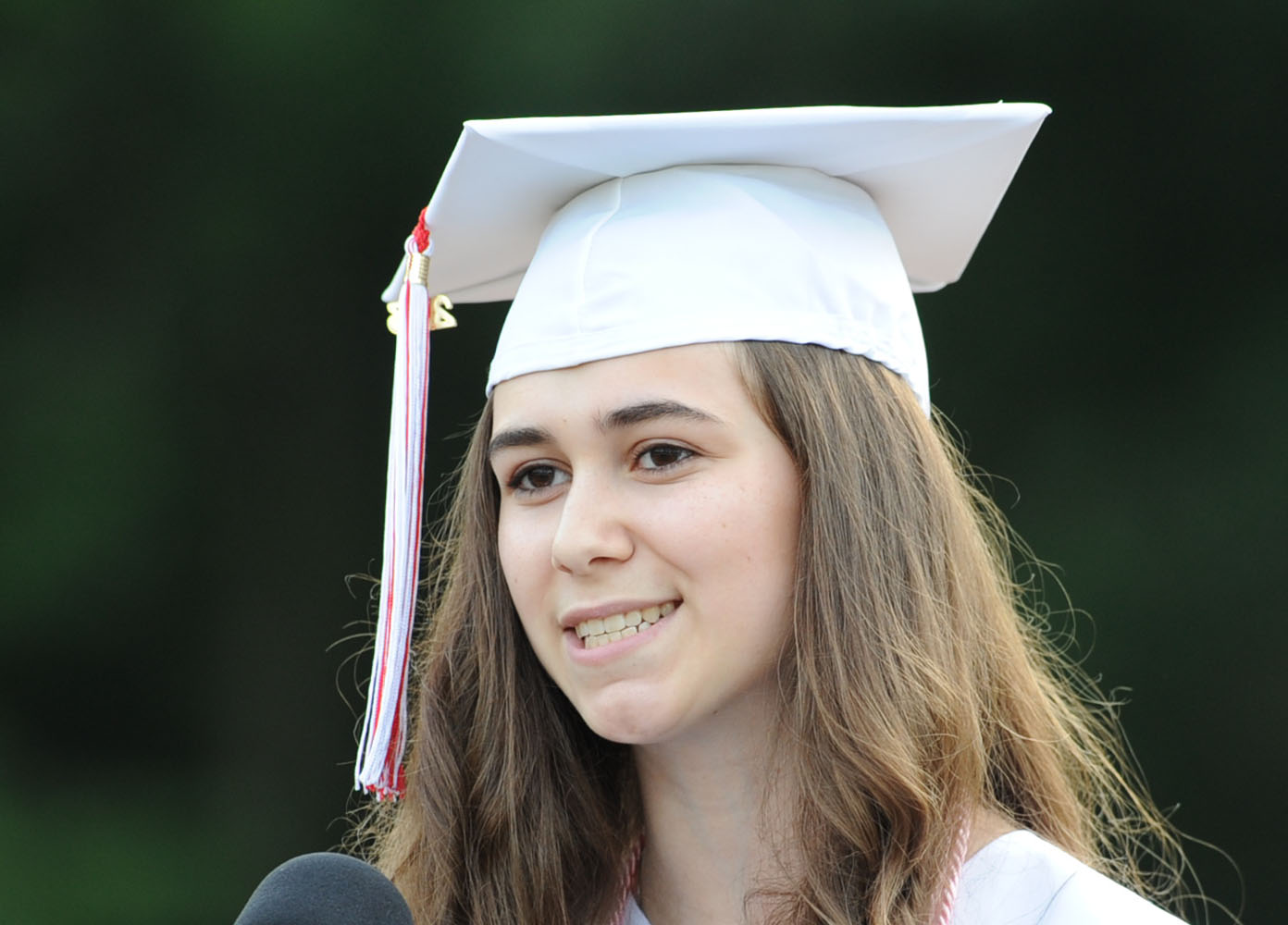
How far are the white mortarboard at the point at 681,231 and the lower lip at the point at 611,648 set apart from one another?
305 millimetres

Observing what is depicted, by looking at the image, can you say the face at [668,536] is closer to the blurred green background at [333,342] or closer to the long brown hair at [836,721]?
the long brown hair at [836,721]

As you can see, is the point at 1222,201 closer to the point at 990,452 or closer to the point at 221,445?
the point at 990,452

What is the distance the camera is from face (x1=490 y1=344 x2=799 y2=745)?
7.18 feet

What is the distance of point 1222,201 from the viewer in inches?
165

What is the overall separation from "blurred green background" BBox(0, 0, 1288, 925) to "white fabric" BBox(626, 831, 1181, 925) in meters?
2.06

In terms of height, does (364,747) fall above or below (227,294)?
below

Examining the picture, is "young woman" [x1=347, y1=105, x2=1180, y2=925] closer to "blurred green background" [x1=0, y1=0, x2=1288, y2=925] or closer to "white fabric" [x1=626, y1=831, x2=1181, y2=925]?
"white fabric" [x1=626, y1=831, x2=1181, y2=925]

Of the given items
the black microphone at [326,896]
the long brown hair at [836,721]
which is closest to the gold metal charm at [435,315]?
the long brown hair at [836,721]

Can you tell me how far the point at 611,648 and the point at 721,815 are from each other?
318 mm

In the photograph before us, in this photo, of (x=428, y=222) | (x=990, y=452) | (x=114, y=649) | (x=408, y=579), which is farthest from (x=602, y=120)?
(x=114, y=649)

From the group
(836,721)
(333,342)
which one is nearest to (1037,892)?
(836,721)

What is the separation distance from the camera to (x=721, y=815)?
236 cm

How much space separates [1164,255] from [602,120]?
2.40m

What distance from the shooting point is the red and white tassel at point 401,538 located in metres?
2.43
